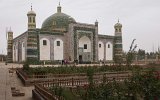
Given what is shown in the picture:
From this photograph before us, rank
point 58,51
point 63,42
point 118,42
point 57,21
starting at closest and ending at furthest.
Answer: point 58,51, point 63,42, point 57,21, point 118,42

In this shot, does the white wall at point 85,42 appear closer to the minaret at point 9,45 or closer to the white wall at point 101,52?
the white wall at point 101,52

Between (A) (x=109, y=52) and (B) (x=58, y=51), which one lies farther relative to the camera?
(A) (x=109, y=52)

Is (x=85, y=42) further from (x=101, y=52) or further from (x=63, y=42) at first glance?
(x=101, y=52)

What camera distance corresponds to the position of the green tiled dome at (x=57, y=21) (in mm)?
47938

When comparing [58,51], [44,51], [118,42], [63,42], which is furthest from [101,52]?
[44,51]

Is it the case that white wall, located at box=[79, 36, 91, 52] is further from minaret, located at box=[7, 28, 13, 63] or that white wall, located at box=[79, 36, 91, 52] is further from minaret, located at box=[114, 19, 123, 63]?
minaret, located at box=[7, 28, 13, 63]

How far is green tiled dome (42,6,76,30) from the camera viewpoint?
4794 centimetres

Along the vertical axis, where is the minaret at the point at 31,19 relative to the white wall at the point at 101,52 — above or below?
above

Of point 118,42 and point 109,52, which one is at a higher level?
point 118,42

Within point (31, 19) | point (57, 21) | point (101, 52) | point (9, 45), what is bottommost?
point (101, 52)

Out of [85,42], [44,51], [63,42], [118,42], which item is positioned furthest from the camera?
[118,42]

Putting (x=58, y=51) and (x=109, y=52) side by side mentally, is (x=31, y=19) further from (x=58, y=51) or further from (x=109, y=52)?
(x=109, y=52)

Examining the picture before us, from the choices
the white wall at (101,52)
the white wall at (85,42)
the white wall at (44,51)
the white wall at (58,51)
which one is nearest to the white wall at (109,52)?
the white wall at (101,52)

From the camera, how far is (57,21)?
4881cm
